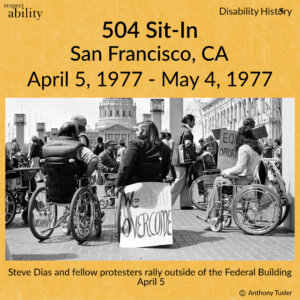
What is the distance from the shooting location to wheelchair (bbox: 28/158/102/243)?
6457 millimetres

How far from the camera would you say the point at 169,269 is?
462 centimetres

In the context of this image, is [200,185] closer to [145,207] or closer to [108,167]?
[108,167]

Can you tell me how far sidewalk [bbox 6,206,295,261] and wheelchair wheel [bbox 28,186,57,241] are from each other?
5.0 inches

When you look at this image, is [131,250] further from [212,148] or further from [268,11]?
[212,148]

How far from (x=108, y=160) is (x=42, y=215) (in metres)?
3.96

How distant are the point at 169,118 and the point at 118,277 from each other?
9.13m

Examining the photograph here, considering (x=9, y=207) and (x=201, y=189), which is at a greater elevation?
(x=201, y=189)

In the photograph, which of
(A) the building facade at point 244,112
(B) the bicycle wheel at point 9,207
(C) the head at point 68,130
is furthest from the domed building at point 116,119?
(C) the head at point 68,130

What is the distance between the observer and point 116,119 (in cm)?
14188

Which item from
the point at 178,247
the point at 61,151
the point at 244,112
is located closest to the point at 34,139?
the point at 61,151

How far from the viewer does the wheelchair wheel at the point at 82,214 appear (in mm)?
6344

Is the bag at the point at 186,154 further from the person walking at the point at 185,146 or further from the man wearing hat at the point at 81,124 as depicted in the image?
the man wearing hat at the point at 81,124

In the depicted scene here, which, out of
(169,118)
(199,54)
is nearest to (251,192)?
(199,54)

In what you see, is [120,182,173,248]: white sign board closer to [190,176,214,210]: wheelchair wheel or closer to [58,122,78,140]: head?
[58,122,78,140]: head
